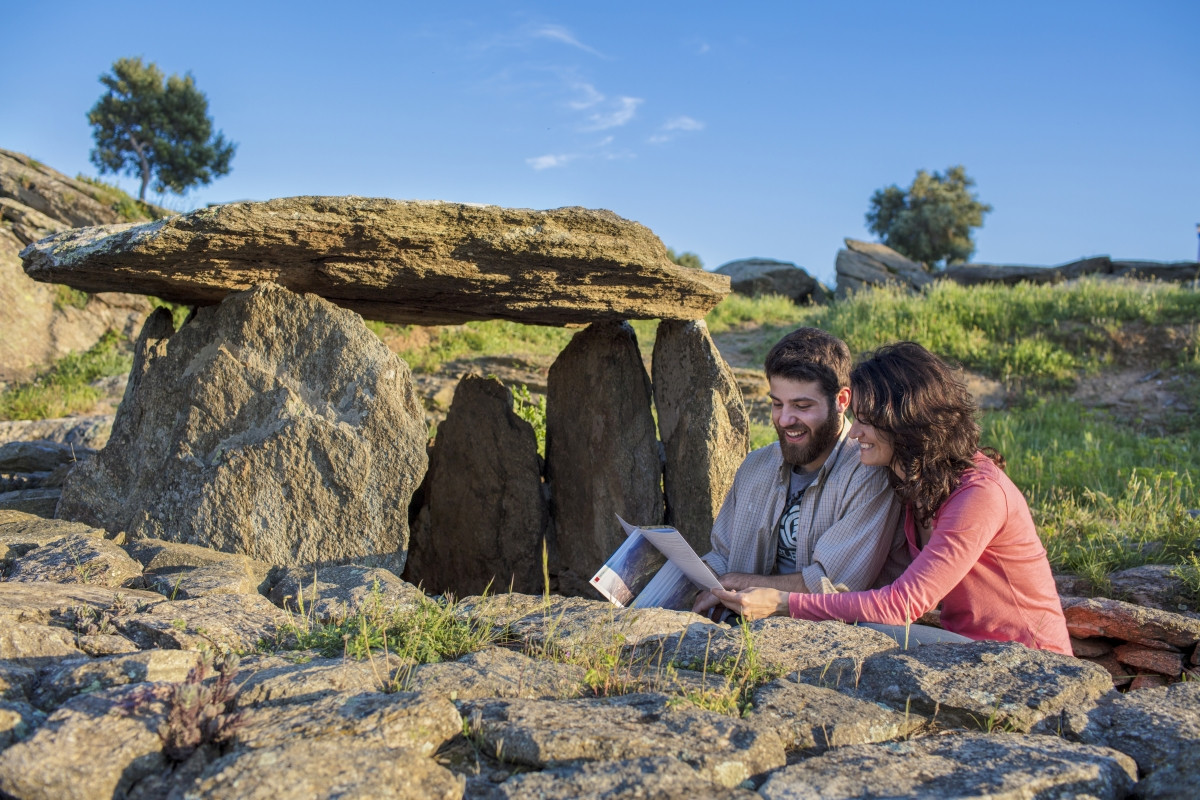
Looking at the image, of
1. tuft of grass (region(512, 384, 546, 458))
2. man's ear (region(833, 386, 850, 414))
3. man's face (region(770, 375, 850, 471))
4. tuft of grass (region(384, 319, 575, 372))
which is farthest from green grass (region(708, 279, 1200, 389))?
man's face (region(770, 375, 850, 471))

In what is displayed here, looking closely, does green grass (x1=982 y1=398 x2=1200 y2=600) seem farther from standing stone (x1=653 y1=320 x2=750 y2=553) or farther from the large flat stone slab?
the large flat stone slab

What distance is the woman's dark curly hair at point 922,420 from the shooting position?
12.1 ft

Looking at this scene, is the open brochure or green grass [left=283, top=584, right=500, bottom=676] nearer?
green grass [left=283, top=584, right=500, bottom=676]

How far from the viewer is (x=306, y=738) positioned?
7.87ft

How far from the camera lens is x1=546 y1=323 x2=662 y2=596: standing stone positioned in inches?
243

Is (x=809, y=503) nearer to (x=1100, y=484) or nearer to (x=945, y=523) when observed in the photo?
(x=945, y=523)

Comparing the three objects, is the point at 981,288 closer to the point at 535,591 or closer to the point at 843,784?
the point at 535,591

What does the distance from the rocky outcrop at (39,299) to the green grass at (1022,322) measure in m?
9.58

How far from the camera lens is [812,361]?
4.37 meters

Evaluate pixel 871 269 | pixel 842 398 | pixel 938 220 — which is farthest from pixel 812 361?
pixel 938 220

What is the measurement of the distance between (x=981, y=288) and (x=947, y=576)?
14.7 m

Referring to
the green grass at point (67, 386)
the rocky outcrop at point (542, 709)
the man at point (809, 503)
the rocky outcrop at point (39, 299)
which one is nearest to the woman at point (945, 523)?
the rocky outcrop at point (542, 709)

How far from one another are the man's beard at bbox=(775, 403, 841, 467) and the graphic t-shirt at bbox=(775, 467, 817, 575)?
115 millimetres

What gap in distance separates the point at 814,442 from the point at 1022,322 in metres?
11.3
